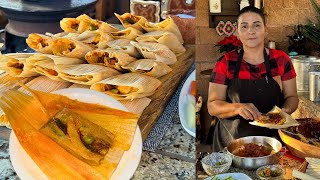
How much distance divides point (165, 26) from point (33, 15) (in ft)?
0.93

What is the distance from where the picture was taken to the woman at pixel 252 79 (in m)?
1.64

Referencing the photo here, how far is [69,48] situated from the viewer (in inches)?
30.9

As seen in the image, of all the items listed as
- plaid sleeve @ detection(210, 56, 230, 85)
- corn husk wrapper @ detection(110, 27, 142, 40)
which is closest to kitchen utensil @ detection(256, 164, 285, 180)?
corn husk wrapper @ detection(110, 27, 142, 40)

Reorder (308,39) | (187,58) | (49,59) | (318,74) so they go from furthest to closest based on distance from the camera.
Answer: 1. (308,39)
2. (318,74)
3. (187,58)
4. (49,59)

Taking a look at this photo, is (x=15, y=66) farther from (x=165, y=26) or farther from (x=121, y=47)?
(x=165, y=26)

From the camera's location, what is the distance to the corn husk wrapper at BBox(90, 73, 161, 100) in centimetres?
71

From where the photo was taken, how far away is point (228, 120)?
1.73 m

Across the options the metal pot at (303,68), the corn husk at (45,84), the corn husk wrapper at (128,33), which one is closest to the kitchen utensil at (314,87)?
the metal pot at (303,68)

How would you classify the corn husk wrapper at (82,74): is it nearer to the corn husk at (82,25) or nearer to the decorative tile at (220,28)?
the corn husk at (82,25)

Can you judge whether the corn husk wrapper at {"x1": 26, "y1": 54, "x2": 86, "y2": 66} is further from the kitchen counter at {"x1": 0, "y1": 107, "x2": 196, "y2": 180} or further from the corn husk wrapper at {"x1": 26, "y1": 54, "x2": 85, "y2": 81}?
the kitchen counter at {"x1": 0, "y1": 107, "x2": 196, "y2": 180}

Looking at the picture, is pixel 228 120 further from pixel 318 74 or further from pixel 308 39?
pixel 308 39

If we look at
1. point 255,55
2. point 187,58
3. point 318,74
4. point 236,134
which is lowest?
point 236,134

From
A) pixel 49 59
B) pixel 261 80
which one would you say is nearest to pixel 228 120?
pixel 261 80

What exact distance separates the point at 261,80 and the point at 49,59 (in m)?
1.07
